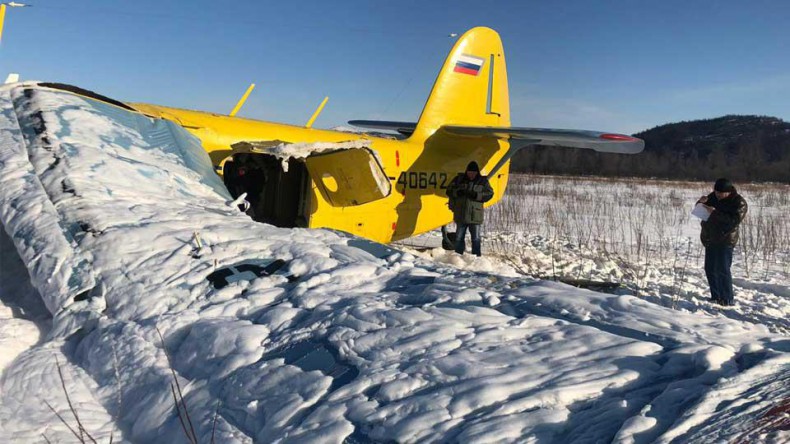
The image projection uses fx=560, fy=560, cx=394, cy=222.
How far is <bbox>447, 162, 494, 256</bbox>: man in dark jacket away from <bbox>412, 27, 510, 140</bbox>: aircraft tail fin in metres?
1.19

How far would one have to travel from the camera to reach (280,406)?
179 cm

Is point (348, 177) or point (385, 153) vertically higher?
point (385, 153)

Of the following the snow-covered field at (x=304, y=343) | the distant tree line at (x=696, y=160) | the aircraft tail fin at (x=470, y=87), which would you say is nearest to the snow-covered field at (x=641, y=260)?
the aircraft tail fin at (x=470, y=87)

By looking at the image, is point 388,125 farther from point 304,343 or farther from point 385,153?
point 304,343

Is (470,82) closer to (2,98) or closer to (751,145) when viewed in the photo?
(2,98)

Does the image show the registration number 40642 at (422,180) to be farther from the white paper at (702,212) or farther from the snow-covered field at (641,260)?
the white paper at (702,212)

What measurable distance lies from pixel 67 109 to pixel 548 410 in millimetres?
4417

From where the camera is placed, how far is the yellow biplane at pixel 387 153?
6.26m

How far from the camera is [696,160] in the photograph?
71.9m

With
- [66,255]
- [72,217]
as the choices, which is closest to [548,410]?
[66,255]

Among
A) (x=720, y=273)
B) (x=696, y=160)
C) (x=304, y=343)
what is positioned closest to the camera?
(x=304, y=343)

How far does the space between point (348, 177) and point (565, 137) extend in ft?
9.24

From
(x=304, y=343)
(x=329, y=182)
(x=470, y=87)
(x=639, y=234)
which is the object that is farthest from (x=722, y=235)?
(x=304, y=343)

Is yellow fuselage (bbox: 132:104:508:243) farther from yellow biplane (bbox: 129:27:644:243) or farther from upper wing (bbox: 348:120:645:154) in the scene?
upper wing (bbox: 348:120:645:154)
